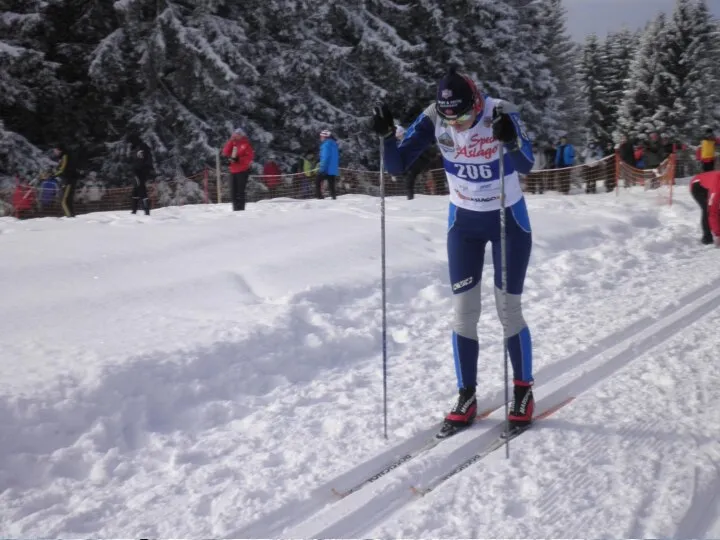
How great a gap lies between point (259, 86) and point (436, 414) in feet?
60.8

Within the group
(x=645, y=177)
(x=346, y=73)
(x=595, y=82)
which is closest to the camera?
(x=645, y=177)

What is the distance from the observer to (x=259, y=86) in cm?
2106

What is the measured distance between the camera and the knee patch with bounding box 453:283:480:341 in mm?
4090

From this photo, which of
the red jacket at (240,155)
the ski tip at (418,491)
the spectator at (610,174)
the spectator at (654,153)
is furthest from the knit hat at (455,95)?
the spectator at (654,153)

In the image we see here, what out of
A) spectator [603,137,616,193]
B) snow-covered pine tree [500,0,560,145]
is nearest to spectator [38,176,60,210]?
spectator [603,137,616,193]

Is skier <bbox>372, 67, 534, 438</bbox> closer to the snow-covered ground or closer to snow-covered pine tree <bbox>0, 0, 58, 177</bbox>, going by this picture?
the snow-covered ground

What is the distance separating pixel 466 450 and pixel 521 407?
0.54 m

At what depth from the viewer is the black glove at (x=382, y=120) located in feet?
12.9

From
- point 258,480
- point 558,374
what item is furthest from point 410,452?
point 558,374

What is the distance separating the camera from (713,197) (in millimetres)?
10305

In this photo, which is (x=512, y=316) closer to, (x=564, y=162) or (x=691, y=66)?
(x=564, y=162)

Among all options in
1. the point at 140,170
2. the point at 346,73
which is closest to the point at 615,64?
the point at 346,73

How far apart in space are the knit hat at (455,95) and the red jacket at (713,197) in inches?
314

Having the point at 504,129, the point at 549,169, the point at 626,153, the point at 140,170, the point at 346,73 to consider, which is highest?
the point at 346,73
